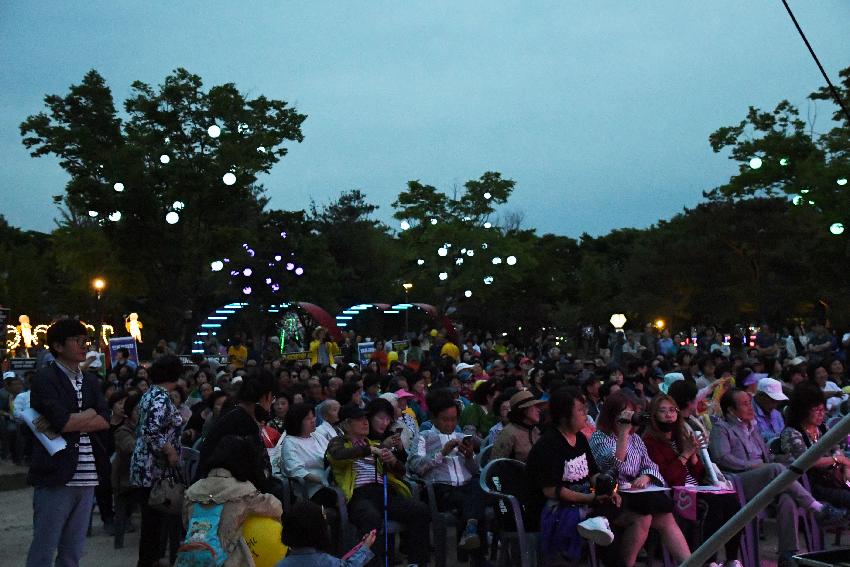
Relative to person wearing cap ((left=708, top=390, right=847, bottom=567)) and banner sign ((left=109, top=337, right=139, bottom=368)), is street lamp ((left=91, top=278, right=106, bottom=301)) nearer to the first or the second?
banner sign ((left=109, top=337, right=139, bottom=368))

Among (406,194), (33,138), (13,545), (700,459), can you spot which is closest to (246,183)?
(33,138)

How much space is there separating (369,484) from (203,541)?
235cm

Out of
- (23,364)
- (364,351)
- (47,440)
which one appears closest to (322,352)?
(364,351)

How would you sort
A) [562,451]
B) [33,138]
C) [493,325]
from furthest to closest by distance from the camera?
[493,325]
[33,138]
[562,451]

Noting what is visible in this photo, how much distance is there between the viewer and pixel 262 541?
571 centimetres

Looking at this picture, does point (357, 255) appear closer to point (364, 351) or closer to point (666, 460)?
point (364, 351)

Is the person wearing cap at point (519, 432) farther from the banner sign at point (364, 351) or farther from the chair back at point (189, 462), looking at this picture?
the banner sign at point (364, 351)

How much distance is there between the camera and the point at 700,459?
7.58 m

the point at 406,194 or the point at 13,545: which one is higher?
the point at 406,194

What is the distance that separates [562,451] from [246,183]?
92.6 feet

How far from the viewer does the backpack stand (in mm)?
5543

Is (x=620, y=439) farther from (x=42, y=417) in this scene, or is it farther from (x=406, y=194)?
(x=406, y=194)

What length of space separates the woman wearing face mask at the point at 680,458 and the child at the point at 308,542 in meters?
3.04

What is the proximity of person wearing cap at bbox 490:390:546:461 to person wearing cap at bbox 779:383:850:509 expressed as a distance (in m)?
1.98
